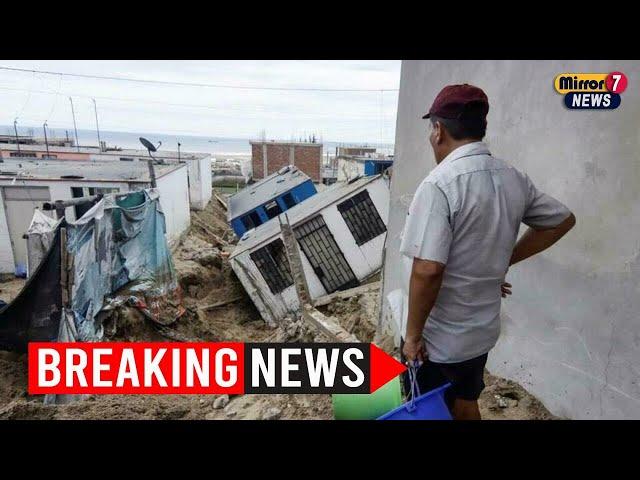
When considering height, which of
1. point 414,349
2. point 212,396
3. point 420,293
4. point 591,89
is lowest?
point 212,396

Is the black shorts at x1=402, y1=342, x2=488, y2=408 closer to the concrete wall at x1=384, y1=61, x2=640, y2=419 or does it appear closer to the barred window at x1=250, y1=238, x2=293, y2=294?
the concrete wall at x1=384, y1=61, x2=640, y2=419

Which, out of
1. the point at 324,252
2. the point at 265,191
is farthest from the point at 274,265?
the point at 265,191

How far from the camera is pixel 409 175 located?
4160mm

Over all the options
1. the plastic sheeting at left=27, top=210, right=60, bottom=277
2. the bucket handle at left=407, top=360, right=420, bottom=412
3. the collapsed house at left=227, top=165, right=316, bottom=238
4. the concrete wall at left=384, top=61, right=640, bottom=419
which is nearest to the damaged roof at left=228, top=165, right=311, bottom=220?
the collapsed house at left=227, top=165, right=316, bottom=238

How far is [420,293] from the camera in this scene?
58.2 inches

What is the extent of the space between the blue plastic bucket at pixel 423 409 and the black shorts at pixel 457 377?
0.20 ft

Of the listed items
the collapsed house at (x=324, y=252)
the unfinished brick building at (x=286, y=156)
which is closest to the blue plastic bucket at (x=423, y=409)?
the collapsed house at (x=324, y=252)

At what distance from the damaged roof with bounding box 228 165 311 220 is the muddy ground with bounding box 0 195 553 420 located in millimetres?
6278

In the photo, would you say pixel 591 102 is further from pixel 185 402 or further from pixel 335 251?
pixel 335 251

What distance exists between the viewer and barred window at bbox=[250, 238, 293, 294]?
998 cm

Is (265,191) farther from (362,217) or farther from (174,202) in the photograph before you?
(362,217)

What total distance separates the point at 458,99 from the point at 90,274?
17.4ft

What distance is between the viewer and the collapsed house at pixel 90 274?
14.9ft

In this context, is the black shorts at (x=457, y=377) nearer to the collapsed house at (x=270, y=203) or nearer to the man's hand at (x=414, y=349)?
the man's hand at (x=414, y=349)
